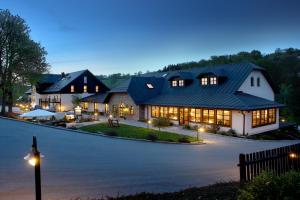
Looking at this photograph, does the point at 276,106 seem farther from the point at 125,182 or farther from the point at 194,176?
the point at 125,182

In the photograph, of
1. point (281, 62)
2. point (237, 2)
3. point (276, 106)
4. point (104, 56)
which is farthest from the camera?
point (281, 62)

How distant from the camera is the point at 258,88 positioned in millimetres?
33812

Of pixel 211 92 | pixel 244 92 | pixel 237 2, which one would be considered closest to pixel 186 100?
pixel 211 92

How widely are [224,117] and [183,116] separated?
5686 millimetres

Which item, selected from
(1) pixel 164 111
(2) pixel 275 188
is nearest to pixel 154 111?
(1) pixel 164 111

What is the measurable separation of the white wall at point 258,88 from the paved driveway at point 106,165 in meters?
11.4

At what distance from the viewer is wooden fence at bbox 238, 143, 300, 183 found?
973 centimetres

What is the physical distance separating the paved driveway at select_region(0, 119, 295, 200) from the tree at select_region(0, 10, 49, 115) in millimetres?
19720

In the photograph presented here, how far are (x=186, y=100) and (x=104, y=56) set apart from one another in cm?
3017

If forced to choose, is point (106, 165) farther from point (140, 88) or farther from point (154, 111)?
point (140, 88)

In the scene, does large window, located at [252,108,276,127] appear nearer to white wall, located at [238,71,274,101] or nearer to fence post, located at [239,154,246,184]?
white wall, located at [238,71,274,101]

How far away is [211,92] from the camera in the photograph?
32.6 metres

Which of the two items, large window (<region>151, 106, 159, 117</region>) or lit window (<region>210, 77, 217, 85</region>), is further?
large window (<region>151, 106, 159, 117</region>)

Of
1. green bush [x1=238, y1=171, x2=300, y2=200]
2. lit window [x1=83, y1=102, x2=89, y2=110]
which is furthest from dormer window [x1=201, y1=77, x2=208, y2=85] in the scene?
green bush [x1=238, y1=171, x2=300, y2=200]
